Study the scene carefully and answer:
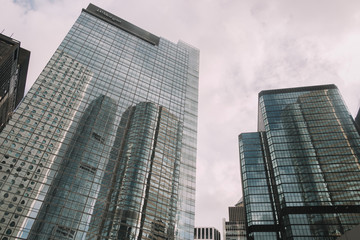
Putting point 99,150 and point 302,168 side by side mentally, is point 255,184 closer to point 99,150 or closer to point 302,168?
point 302,168

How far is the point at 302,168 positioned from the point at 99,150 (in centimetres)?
7497

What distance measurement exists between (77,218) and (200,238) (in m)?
160

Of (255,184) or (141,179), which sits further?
(255,184)

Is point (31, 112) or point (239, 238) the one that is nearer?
point (31, 112)

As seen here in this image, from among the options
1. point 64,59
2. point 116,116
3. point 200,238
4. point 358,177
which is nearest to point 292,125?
point 358,177

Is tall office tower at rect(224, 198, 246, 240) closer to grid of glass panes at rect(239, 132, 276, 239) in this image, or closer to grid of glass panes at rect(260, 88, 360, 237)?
grid of glass panes at rect(239, 132, 276, 239)

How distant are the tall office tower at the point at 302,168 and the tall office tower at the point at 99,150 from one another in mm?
43479

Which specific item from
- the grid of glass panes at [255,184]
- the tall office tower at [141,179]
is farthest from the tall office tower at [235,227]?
the tall office tower at [141,179]

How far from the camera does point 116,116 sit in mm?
60688

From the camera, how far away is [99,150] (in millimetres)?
53062

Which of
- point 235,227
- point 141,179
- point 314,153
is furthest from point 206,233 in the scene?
point 141,179

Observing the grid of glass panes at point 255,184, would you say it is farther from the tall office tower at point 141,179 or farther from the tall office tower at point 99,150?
the tall office tower at point 141,179

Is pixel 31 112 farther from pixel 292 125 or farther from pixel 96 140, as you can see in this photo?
pixel 292 125

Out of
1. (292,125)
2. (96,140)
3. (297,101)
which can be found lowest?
(96,140)
